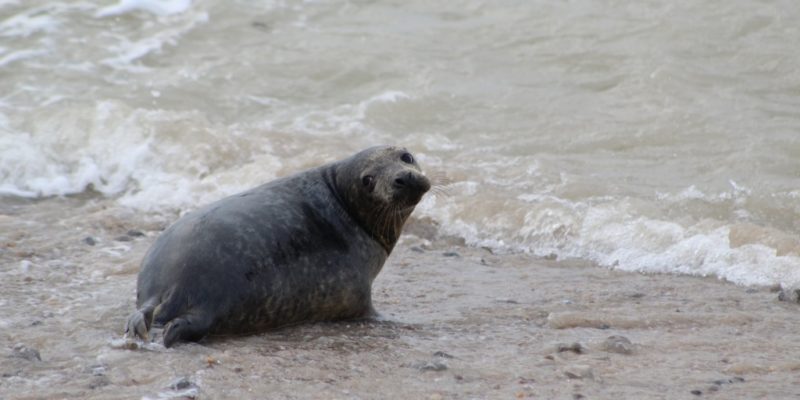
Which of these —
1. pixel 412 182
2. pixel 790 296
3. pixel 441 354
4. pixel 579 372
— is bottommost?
pixel 790 296

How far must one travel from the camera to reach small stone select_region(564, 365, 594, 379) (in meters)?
4.10

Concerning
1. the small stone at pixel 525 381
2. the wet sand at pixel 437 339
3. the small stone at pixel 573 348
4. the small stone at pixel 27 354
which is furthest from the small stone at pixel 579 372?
the small stone at pixel 27 354

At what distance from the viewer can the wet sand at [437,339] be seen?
396 centimetres

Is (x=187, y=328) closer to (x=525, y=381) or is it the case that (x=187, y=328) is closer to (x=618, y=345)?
(x=525, y=381)

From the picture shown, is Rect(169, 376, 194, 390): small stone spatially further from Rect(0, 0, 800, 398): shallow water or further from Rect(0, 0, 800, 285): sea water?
Rect(0, 0, 800, 285): sea water

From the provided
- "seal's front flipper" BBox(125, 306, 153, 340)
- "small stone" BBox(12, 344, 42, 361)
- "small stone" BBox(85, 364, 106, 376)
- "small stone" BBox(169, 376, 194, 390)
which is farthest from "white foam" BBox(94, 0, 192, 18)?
"small stone" BBox(169, 376, 194, 390)

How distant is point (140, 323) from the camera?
4387mm

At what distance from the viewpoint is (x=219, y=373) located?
13.3ft

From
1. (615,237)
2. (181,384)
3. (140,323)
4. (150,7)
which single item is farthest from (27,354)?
(150,7)

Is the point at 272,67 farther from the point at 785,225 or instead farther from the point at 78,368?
the point at 78,368

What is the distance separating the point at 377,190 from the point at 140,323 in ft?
4.69

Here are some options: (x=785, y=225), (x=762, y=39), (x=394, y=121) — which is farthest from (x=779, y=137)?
(x=394, y=121)

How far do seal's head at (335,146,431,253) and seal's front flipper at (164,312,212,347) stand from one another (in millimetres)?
1145

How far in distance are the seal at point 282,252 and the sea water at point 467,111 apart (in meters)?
0.96
